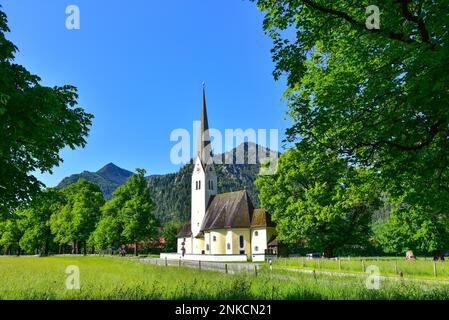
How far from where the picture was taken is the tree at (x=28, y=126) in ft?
29.6

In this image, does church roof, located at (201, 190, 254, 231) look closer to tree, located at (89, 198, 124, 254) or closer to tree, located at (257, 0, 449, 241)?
tree, located at (89, 198, 124, 254)

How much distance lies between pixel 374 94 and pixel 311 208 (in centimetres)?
2782

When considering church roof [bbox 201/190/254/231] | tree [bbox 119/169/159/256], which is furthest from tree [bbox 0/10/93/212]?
church roof [bbox 201/190/254/231]

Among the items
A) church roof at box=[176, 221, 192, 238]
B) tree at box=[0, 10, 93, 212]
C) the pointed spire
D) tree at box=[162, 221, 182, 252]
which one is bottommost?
tree at box=[162, 221, 182, 252]

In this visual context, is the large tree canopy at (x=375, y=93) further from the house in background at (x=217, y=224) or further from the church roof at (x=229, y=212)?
the church roof at (x=229, y=212)

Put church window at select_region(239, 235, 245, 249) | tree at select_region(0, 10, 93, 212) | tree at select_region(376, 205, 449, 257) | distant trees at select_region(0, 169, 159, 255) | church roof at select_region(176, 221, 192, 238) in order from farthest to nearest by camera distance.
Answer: church roof at select_region(176, 221, 192, 238) < church window at select_region(239, 235, 245, 249) < distant trees at select_region(0, 169, 159, 255) < tree at select_region(376, 205, 449, 257) < tree at select_region(0, 10, 93, 212)

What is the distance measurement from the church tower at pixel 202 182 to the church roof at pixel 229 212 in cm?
207

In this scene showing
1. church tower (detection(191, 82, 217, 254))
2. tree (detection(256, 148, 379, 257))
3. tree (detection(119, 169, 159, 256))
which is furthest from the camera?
church tower (detection(191, 82, 217, 254))

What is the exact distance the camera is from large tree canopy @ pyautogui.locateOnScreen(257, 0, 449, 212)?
31.7 feet

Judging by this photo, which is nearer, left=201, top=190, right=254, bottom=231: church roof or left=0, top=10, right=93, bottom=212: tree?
left=0, top=10, right=93, bottom=212: tree

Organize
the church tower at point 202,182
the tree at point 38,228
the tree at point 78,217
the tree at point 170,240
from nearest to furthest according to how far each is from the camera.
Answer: the tree at point 78,217 < the church tower at point 202,182 < the tree at point 38,228 < the tree at point 170,240

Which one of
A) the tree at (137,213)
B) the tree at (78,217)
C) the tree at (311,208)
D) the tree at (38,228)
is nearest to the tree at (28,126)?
the tree at (311,208)

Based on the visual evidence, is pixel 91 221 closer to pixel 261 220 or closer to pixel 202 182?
pixel 202 182
